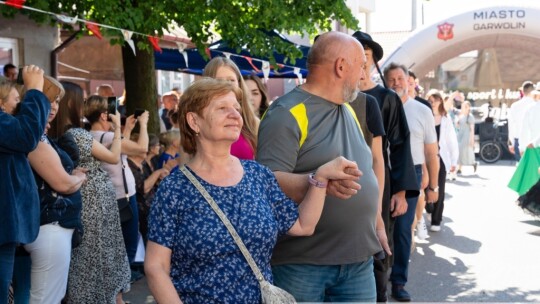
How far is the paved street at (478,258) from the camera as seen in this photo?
296 inches

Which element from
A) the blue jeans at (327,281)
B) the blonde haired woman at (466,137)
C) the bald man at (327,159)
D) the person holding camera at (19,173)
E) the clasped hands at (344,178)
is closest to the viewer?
the clasped hands at (344,178)

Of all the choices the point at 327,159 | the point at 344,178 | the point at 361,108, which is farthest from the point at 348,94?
the point at 344,178

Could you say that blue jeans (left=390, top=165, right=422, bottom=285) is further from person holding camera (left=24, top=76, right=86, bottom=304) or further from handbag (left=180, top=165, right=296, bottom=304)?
handbag (left=180, top=165, right=296, bottom=304)

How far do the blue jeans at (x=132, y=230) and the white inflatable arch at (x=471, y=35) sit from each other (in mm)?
14875

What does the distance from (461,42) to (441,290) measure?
602 inches

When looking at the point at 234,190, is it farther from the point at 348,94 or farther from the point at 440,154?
the point at 440,154

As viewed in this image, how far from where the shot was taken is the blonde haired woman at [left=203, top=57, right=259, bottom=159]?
13.8 ft

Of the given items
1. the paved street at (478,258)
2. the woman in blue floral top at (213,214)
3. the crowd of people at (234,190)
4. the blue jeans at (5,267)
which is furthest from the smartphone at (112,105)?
the woman in blue floral top at (213,214)

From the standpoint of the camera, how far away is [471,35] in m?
21.8

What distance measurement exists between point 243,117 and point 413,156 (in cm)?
374

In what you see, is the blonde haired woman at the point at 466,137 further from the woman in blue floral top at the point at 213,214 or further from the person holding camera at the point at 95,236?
the woman in blue floral top at the point at 213,214

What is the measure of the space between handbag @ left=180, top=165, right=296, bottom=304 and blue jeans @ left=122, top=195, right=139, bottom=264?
14.4ft

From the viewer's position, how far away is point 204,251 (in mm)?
2908

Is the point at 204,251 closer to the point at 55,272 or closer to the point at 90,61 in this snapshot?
the point at 55,272
